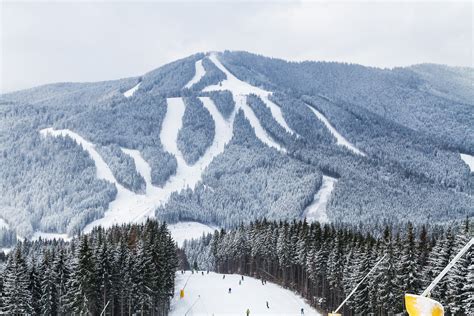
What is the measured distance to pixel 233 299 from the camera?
109250 mm

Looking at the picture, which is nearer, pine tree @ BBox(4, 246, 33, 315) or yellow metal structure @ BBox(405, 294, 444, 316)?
yellow metal structure @ BBox(405, 294, 444, 316)

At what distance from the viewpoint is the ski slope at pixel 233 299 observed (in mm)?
99750

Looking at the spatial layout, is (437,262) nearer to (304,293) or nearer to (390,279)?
(390,279)

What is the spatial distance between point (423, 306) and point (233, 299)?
106388 mm

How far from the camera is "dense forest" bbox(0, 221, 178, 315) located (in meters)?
70.1

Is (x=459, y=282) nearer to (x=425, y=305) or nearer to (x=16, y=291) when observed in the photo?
(x=16, y=291)

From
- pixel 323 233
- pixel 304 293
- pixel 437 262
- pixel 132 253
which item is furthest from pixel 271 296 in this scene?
pixel 437 262

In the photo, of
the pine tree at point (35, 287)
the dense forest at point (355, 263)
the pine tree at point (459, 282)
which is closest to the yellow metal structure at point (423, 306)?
the dense forest at point (355, 263)

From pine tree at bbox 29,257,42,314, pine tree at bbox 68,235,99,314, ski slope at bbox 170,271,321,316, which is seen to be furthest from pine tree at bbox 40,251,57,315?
ski slope at bbox 170,271,321,316

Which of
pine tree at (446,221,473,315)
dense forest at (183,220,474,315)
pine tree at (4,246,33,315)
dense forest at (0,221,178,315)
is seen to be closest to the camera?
pine tree at (446,221,473,315)

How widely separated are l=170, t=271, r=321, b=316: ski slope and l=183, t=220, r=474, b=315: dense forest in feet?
13.5

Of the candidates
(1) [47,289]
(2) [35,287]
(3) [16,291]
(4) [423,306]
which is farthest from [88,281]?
(4) [423,306]

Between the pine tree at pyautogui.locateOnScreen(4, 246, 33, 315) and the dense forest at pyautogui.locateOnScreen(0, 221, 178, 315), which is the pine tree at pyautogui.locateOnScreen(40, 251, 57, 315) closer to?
the dense forest at pyautogui.locateOnScreen(0, 221, 178, 315)

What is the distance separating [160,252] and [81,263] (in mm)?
19155
